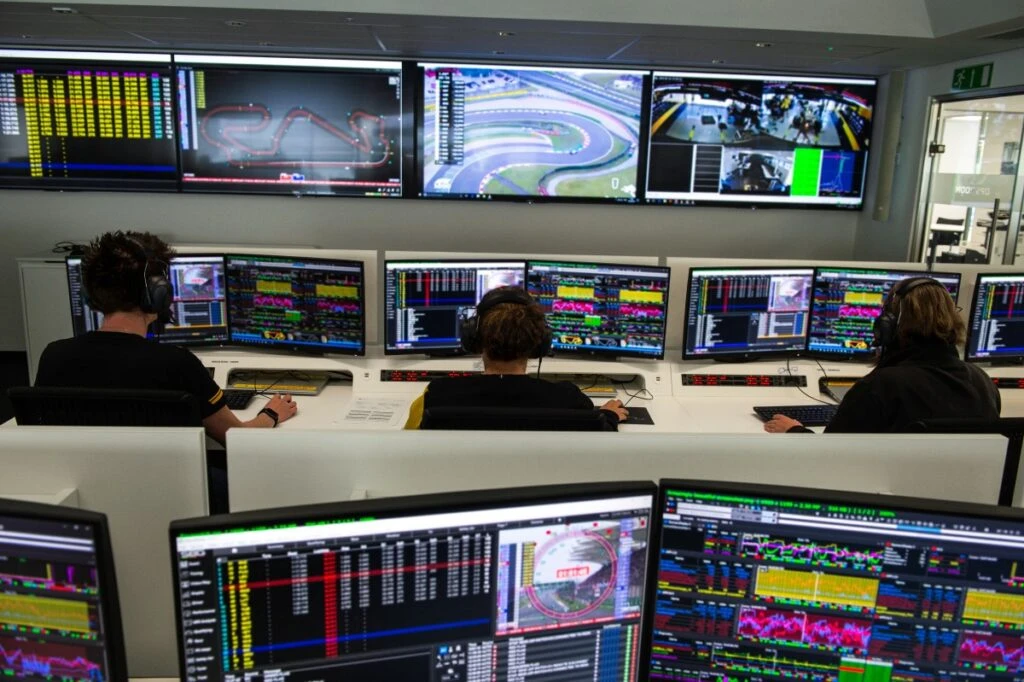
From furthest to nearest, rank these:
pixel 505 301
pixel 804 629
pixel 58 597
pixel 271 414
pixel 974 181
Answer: pixel 974 181 → pixel 271 414 → pixel 505 301 → pixel 804 629 → pixel 58 597

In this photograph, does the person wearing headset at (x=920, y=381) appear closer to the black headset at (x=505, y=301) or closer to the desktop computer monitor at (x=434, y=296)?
the black headset at (x=505, y=301)

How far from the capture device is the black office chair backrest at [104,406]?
5.43 ft

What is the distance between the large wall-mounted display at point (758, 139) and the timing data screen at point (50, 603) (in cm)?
475

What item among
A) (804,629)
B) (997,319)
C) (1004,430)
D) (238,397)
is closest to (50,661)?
(804,629)

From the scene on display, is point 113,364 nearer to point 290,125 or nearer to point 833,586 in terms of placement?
point 833,586

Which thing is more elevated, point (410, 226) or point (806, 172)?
point (806, 172)

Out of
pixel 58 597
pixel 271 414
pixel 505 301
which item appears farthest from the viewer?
pixel 271 414

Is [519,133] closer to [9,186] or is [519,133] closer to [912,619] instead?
[9,186]

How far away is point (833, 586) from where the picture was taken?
1.03 m

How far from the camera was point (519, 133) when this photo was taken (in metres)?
5.12

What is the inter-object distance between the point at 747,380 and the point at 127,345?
2.23 meters

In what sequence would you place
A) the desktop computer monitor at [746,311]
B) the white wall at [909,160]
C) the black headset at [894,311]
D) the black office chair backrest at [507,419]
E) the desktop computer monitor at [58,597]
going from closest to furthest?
the desktop computer monitor at [58,597] → the black office chair backrest at [507,419] → the black headset at [894,311] → the desktop computer monitor at [746,311] → the white wall at [909,160]

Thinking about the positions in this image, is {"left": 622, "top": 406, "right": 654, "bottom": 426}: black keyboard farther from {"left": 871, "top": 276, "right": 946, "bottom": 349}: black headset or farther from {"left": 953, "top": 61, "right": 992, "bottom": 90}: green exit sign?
{"left": 953, "top": 61, "right": 992, "bottom": 90}: green exit sign

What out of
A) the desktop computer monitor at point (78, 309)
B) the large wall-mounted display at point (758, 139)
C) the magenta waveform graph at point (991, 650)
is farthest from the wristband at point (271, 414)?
the large wall-mounted display at point (758, 139)
